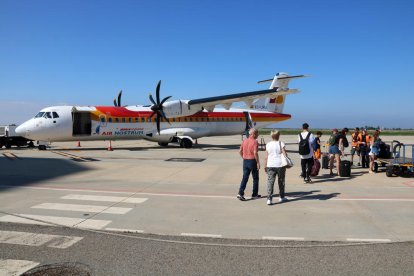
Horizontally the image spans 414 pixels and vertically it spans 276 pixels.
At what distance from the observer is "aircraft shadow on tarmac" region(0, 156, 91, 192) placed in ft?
35.5

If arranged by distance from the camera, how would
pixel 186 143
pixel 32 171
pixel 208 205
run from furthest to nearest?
1. pixel 186 143
2. pixel 32 171
3. pixel 208 205

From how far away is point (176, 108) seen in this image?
2475 centimetres

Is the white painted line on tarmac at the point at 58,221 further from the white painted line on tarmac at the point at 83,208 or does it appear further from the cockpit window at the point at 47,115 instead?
the cockpit window at the point at 47,115

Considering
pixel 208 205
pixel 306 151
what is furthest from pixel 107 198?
pixel 306 151

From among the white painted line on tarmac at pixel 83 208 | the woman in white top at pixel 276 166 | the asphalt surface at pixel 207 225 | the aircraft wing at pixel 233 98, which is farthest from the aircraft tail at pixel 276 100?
the white painted line on tarmac at pixel 83 208

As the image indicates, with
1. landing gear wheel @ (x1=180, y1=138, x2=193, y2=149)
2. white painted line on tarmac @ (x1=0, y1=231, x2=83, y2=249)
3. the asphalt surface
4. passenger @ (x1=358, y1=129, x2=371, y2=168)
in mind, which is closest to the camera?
the asphalt surface

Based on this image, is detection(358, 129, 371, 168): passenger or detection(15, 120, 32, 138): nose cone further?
detection(15, 120, 32, 138): nose cone

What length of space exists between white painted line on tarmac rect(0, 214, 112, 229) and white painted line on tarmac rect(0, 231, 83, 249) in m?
0.63

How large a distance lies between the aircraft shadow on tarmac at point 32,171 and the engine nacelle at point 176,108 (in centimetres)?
963

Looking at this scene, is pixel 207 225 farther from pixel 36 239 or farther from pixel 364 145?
pixel 364 145

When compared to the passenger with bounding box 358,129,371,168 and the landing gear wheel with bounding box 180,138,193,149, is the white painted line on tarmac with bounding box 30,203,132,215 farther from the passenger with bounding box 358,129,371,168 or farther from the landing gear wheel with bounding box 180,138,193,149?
the landing gear wheel with bounding box 180,138,193,149

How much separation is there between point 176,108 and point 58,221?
18.6 m

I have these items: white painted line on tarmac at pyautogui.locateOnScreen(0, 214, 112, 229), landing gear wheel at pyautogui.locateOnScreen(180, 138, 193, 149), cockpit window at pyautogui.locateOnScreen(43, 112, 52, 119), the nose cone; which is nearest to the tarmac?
white painted line on tarmac at pyautogui.locateOnScreen(0, 214, 112, 229)

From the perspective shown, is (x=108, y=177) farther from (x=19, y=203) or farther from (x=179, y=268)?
(x=179, y=268)
